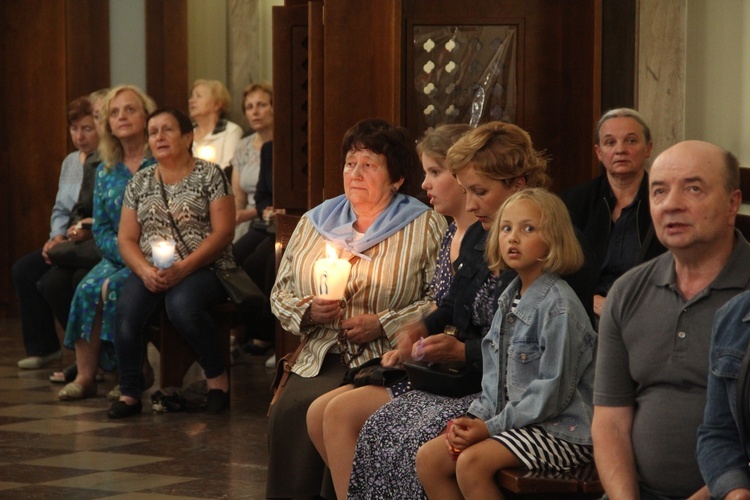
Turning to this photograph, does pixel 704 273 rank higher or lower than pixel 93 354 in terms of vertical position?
higher

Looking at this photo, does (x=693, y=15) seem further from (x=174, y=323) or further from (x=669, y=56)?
(x=174, y=323)

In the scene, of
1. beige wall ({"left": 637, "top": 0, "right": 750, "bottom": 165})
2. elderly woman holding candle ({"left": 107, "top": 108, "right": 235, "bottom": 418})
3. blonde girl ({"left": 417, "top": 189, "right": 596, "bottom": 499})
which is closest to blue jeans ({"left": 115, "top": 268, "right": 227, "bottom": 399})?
elderly woman holding candle ({"left": 107, "top": 108, "right": 235, "bottom": 418})

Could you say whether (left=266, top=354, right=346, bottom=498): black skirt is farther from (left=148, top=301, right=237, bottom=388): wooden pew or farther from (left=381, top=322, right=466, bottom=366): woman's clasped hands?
(left=148, top=301, right=237, bottom=388): wooden pew

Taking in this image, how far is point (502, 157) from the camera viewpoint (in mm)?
3977

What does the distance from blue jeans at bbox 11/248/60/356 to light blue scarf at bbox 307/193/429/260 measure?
148 inches

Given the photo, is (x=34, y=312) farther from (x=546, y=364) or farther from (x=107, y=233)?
(x=546, y=364)

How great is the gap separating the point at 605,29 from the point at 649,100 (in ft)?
1.89

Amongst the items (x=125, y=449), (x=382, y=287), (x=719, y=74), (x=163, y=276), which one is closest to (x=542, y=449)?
(x=382, y=287)

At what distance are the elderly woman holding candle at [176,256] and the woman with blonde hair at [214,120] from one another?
2810mm

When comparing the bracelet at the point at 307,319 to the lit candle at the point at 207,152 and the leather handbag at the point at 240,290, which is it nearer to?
the leather handbag at the point at 240,290

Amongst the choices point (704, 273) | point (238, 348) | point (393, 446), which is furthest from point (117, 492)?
point (238, 348)

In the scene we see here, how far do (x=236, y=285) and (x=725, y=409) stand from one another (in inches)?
169

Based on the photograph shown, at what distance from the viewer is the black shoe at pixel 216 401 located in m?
6.67

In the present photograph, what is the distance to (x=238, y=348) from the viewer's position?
846 centimetres
